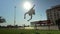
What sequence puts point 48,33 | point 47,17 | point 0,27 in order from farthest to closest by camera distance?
point 47,17 → point 0,27 → point 48,33

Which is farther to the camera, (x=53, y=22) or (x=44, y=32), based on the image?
(x=53, y=22)

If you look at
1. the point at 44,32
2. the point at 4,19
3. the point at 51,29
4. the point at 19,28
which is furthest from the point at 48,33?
the point at 4,19

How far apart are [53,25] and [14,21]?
1320 millimetres

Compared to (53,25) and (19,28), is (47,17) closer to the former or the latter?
(53,25)

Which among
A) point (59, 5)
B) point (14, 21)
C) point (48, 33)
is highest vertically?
point (59, 5)

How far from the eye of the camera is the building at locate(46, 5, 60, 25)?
5650 millimetres

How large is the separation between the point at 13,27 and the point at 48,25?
1.19 m

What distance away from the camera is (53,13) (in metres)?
5.85

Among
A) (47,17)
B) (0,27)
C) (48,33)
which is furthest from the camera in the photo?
(47,17)

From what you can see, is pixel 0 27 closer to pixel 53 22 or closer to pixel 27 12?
pixel 27 12

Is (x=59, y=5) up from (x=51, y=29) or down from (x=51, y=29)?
up

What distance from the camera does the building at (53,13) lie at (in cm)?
565

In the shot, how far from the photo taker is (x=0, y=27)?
209 inches

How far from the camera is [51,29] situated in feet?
18.1
